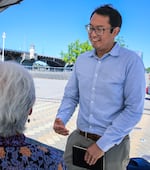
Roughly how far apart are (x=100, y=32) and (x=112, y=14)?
13 cm

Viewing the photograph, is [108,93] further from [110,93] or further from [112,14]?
[112,14]

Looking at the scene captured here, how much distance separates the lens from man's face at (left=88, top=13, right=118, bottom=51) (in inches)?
83.7

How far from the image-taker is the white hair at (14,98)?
1676mm

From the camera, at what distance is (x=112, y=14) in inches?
84.1

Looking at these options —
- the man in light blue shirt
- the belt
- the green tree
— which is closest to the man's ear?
the man in light blue shirt

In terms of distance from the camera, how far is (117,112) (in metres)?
2.17

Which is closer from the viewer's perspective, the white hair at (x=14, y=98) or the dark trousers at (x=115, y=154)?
the white hair at (x=14, y=98)

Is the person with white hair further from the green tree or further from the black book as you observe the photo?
the green tree

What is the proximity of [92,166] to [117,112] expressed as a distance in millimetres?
361

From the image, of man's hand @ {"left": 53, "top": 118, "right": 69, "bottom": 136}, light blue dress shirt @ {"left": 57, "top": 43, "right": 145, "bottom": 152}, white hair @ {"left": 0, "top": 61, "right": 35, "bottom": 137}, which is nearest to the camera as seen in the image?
white hair @ {"left": 0, "top": 61, "right": 35, "bottom": 137}

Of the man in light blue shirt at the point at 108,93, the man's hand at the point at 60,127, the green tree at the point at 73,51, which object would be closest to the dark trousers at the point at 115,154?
the man in light blue shirt at the point at 108,93

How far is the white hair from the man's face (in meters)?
0.56

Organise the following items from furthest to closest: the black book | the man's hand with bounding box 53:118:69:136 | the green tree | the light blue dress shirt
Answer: the green tree < the man's hand with bounding box 53:118:69:136 < the black book < the light blue dress shirt

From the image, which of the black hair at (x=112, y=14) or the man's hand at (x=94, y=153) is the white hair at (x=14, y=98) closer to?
the man's hand at (x=94, y=153)
